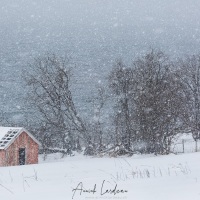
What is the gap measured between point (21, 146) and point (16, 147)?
2.42 ft

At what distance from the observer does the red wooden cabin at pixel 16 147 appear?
33812 millimetres

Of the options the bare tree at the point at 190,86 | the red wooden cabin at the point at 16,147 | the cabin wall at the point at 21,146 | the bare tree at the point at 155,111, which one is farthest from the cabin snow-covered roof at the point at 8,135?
the bare tree at the point at 190,86

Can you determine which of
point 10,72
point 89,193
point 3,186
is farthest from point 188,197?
point 10,72

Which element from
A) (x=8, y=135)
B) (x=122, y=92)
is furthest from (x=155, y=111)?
(x=8, y=135)

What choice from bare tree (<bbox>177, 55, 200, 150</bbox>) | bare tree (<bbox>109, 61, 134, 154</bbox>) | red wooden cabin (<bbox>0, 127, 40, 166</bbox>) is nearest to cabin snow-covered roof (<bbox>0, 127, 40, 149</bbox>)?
red wooden cabin (<bbox>0, 127, 40, 166</bbox>)

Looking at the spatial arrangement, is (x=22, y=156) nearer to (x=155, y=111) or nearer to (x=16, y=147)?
(x=16, y=147)

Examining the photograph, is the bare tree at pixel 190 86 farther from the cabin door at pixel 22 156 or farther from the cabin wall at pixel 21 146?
the cabin door at pixel 22 156

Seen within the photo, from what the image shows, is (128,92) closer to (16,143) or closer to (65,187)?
(16,143)

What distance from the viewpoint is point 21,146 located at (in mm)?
35688

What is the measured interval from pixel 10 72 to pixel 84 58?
130 ft

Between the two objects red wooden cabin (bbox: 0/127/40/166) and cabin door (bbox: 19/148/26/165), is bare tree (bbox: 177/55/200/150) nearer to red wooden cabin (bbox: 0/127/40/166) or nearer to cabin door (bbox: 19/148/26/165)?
red wooden cabin (bbox: 0/127/40/166)

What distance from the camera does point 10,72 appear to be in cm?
13262

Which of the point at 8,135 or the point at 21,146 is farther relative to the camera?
the point at 21,146

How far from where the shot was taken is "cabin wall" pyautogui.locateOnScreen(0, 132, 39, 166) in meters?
34.0
